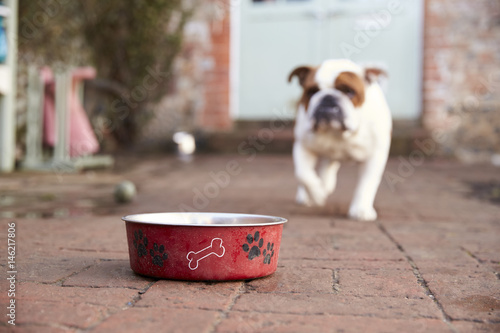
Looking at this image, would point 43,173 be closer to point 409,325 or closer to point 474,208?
point 474,208

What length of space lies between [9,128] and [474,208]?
156 inches

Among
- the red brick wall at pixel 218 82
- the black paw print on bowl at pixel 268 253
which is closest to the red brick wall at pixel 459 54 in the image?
the red brick wall at pixel 218 82

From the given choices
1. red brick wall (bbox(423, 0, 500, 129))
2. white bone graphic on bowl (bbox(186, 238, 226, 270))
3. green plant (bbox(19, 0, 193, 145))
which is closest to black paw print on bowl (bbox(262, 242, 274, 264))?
white bone graphic on bowl (bbox(186, 238, 226, 270))

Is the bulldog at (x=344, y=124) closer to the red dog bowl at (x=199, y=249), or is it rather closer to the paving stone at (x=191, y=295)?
the red dog bowl at (x=199, y=249)

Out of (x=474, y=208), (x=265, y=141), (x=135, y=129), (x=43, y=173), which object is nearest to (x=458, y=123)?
(x=265, y=141)

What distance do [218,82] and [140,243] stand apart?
20.1 ft

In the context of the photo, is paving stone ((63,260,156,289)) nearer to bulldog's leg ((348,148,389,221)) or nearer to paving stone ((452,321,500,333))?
paving stone ((452,321,500,333))

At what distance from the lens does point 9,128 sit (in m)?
5.05

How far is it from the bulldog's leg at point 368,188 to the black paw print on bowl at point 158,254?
5.53ft

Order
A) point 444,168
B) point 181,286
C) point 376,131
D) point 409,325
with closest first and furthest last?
point 409,325
point 181,286
point 376,131
point 444,168

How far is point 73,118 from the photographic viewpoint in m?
5.58

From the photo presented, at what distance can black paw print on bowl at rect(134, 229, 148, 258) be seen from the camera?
1551 millimetres

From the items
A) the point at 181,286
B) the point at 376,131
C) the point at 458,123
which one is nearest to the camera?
the point at 181,286

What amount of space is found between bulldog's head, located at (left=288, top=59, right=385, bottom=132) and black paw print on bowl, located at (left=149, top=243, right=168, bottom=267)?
150cm
